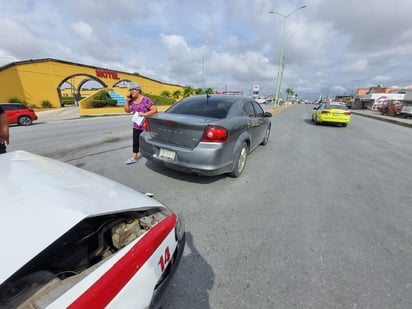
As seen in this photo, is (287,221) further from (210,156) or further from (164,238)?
(164,238)

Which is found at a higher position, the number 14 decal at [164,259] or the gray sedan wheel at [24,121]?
the number 14 decal at [164,259]

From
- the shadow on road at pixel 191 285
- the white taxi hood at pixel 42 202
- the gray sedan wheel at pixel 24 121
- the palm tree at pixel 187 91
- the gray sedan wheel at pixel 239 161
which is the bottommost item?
the gray sedan wheel at pixel 24 121

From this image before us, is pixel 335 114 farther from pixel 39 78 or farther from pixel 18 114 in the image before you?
pixel 39 78

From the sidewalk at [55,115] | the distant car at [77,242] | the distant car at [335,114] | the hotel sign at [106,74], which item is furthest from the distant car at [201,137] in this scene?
the hotel sign at [106,74]

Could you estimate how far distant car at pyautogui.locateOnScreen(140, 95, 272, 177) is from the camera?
2799 mm

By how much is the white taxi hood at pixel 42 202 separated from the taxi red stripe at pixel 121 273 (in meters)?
0.24

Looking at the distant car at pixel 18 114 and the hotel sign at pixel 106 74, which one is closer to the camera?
the distant car at pixel 18 114

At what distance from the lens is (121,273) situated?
88 centimetres

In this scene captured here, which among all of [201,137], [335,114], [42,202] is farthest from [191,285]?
[335,114]

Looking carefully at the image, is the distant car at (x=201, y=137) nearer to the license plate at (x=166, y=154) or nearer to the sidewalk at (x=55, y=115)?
the license plate at (x=166, y=154)

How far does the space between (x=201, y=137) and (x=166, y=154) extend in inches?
26.0

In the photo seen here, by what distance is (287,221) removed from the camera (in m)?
2.45

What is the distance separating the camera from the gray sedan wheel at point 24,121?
1098 cm

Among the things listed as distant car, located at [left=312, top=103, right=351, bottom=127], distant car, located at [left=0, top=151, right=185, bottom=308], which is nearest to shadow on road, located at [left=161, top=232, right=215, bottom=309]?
distant car, located at [left=0, top=151, right=185, bottom=308]
